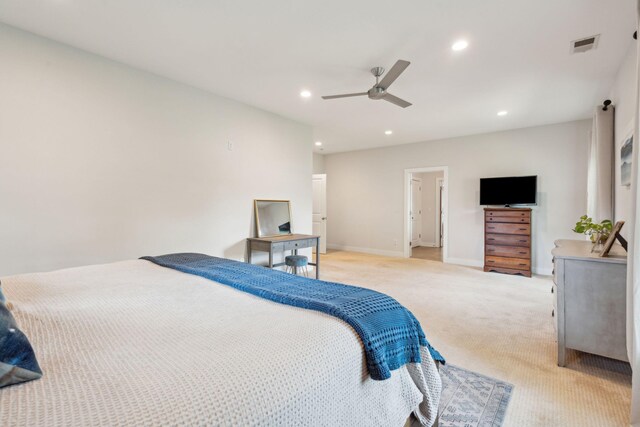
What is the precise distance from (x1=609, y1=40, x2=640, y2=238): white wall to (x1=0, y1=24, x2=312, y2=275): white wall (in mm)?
3968

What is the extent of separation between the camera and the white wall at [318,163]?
8070 mm

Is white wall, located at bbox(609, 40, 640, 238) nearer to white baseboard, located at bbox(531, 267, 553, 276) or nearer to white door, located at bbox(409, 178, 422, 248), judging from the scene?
white baseboard, located at bbox(531, 267, 553, 276)

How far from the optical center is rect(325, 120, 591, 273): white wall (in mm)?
5035

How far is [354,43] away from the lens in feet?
8.66

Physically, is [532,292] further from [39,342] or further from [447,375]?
[39,342]

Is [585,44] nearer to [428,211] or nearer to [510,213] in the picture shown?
[510,213]

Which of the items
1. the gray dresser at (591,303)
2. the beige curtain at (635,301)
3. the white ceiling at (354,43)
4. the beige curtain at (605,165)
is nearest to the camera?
the beige curtain at (635,301)

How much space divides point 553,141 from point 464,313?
3.69 m

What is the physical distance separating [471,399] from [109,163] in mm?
3546

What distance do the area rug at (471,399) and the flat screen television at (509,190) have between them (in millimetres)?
4064

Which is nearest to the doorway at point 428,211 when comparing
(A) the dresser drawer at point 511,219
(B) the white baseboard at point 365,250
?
(B) the white baseboard at point 365,250

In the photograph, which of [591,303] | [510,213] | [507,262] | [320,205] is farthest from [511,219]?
[320,205]

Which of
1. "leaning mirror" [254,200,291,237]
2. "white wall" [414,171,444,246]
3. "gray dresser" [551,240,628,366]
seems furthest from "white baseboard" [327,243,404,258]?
"gray dresser" [551,240,628,366]

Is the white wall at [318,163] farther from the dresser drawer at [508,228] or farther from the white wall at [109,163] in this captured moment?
the dresser drawer at [508,228]
